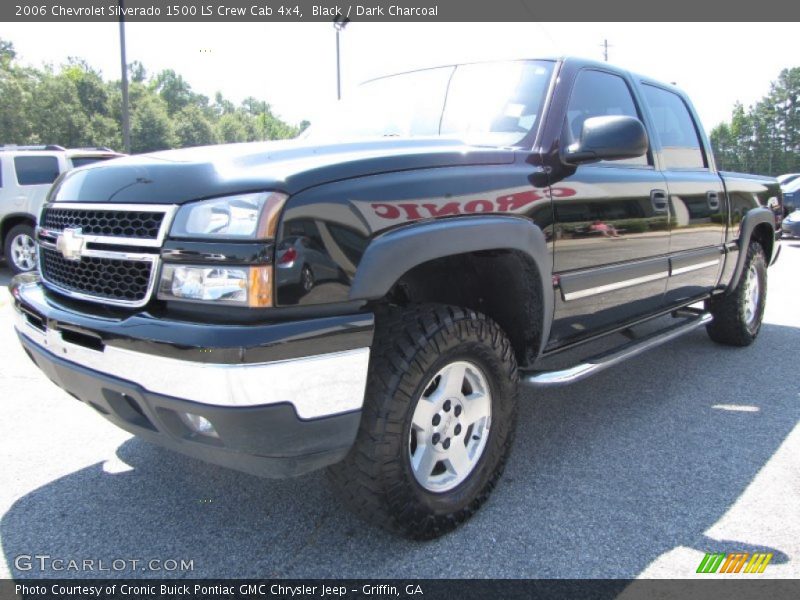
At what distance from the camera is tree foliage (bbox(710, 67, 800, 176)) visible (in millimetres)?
58469

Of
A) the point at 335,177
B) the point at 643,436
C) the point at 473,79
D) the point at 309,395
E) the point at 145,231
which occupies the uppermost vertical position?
the point at 473,79

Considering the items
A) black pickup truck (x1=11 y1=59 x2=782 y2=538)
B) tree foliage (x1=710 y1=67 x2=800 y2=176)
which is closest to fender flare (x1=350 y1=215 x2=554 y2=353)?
black pickup truck (x1=11 y1=59 x2=782 y2=538)

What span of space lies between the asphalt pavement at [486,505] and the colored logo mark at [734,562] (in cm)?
3

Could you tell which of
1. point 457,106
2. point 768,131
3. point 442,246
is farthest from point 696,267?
point 768,131

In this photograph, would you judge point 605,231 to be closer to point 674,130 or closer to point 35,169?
point 674,130

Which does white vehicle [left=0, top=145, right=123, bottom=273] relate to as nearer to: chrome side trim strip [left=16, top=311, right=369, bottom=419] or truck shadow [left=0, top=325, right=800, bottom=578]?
truck shadow [left=0, top=325, right=800, bottom=578]

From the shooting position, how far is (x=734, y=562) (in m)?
2.22

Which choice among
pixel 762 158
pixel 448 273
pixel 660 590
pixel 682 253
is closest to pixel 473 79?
pixel 448 273

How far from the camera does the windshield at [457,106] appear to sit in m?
2.81

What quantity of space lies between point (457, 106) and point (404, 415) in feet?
5.26

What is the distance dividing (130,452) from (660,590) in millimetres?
2432

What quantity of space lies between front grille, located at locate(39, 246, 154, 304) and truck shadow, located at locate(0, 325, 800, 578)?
3.10 feet

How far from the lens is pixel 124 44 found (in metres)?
16.3

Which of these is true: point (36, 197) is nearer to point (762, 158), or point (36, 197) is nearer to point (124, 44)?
point (124, 44)
